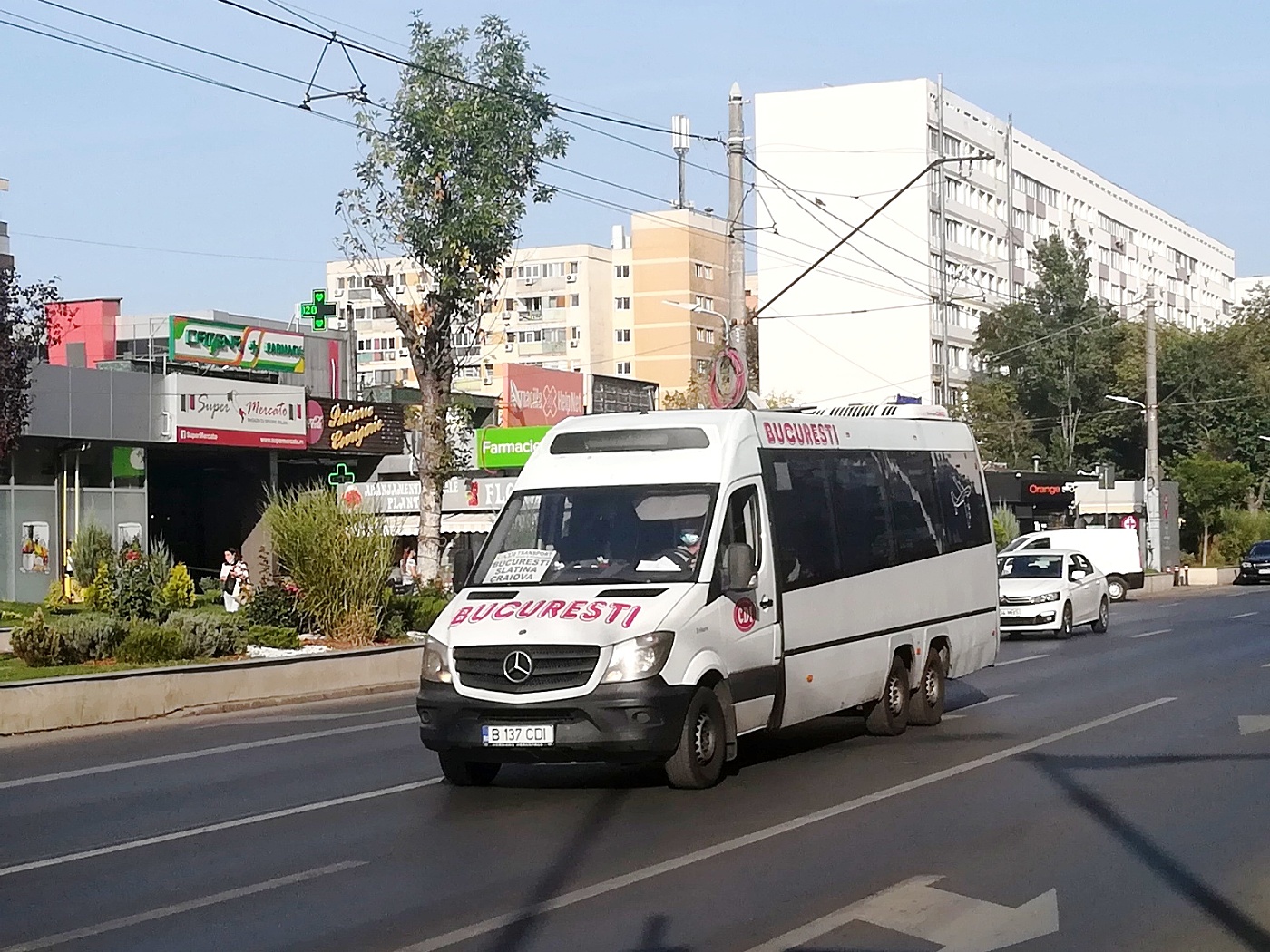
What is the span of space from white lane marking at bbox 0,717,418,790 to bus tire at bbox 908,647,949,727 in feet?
17.3

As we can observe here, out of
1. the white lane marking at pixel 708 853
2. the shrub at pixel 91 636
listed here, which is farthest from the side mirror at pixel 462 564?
the shrub at pixel 91 636

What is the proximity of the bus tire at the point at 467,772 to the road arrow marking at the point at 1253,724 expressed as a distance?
22.7ft

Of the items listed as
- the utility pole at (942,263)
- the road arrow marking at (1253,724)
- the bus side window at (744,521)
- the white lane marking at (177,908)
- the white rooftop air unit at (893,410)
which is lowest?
the road arrow marking at (1253,724)

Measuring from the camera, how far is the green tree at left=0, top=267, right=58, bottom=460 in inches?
1081

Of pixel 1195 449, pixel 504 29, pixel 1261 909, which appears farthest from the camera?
pixel 1195 449

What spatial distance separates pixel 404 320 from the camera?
106 ft

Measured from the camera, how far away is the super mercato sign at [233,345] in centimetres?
4509

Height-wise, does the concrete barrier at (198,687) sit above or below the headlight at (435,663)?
below

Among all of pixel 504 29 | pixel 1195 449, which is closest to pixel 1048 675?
pixel 504 29

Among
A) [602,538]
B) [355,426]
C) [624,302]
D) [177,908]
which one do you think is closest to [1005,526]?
[355,426]

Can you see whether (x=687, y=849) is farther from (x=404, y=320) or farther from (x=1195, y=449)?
(x=1195, y=449)

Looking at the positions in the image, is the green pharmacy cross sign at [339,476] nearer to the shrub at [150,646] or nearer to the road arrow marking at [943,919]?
the shrub at [150,646]

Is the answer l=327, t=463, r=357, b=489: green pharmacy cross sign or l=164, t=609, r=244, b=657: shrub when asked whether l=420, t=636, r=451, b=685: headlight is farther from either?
l=327, t=463, r=357, b=489: green pharmacy cross sign

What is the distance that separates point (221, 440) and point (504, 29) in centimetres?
1783
